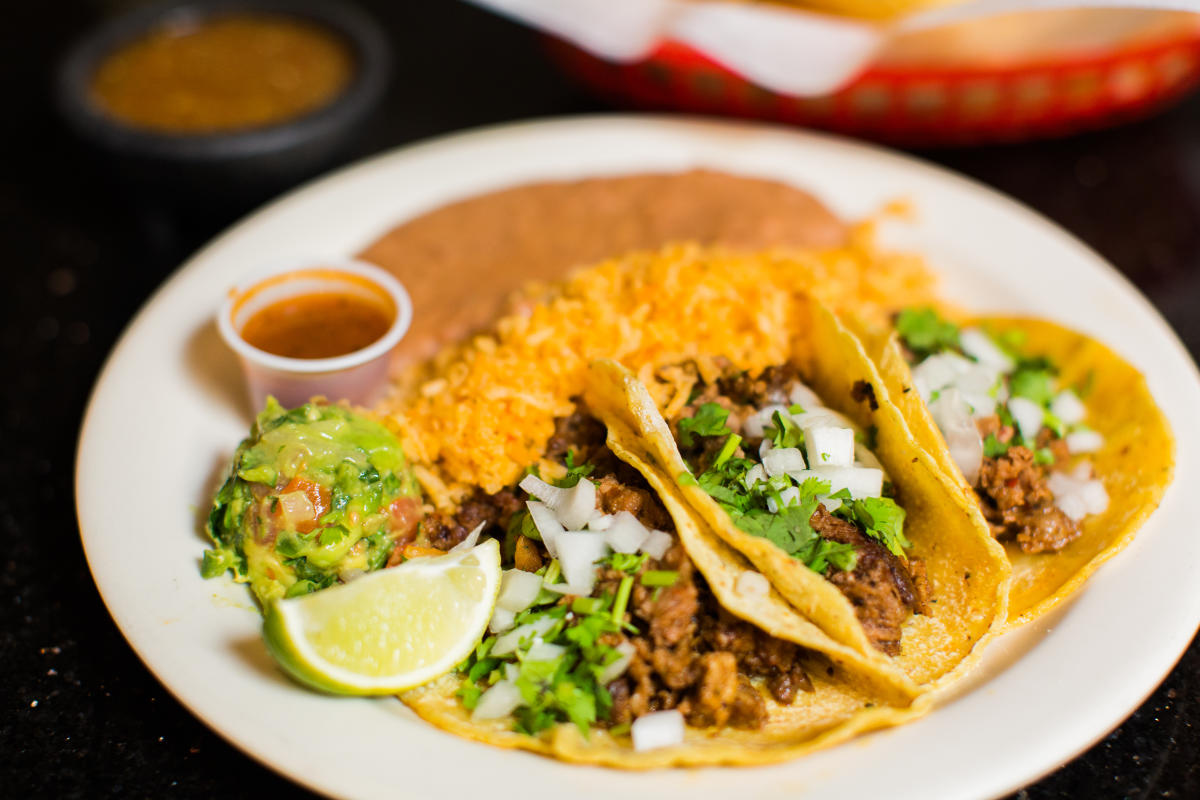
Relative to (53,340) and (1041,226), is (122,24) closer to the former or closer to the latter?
(53,340)

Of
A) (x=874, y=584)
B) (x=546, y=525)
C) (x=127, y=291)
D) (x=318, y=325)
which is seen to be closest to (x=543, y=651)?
(x=546, y=525)

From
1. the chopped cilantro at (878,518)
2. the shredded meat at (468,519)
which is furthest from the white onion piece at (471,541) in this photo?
the chopped cilantro at (878,518)

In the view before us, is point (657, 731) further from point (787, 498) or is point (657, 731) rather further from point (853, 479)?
point (853, 479)

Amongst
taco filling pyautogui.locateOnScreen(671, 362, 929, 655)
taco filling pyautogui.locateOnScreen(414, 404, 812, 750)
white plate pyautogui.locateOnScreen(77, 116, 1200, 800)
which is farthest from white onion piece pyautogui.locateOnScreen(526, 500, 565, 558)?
white plate pyautogui.locateOnScreen(77, 116, 1200, 800)

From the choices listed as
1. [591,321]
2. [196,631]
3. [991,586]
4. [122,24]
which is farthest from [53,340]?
[991,586]

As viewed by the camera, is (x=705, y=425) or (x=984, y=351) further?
(x=984, y=351)

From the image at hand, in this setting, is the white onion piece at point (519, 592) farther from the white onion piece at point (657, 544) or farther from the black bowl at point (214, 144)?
the black bowl at point (214, 144)
